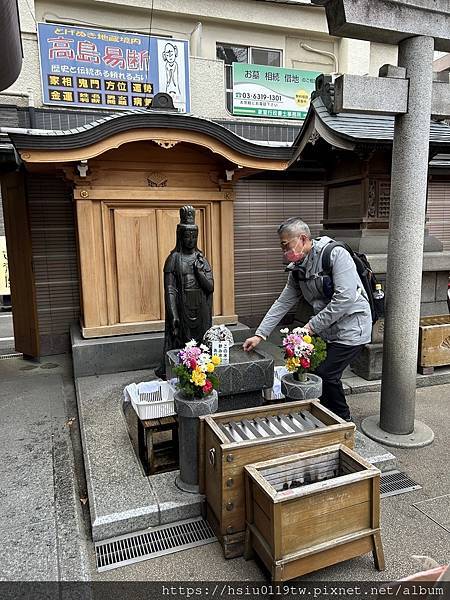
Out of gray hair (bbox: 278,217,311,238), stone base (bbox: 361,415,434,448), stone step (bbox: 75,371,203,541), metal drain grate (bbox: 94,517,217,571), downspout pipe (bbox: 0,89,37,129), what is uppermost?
downspout pipe (bbox: 0,89,37,129)

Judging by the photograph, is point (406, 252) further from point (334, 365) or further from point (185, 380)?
point (185, 380)

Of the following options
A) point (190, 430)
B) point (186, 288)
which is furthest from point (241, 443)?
point (186, 288)

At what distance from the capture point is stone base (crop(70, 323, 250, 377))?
623 cm

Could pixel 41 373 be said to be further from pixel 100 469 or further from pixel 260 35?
pixel 260 35

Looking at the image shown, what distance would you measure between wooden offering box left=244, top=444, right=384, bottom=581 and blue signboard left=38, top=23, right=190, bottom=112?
825cm

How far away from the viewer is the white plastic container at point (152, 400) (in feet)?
12.7

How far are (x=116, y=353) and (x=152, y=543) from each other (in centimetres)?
367

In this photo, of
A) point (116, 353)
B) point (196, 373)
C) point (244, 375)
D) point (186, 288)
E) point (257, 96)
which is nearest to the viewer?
point (196, 373)

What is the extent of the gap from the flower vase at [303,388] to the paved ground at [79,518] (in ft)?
3.45

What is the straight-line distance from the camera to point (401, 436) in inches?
175

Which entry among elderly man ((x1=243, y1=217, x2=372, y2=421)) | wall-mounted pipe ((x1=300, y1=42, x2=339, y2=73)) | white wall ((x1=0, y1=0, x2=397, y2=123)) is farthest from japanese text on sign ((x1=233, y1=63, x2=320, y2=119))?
elderly man ((x1=243, y1=217, x2=372, y2=421))

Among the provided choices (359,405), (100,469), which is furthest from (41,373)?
(359,405)

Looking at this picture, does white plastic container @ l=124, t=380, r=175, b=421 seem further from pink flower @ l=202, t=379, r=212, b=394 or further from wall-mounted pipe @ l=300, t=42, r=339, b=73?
wall-mounted pipe @ l=300, t=42, r=339, b=73

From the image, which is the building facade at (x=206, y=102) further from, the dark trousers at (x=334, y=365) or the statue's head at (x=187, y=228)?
the dark trousers at (x=334, y=365)
